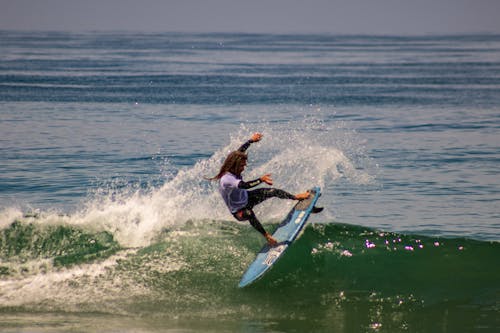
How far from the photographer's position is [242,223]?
716 inches

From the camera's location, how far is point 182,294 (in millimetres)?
14188

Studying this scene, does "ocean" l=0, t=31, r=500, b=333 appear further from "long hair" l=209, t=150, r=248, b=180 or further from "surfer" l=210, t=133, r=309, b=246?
"long hair" l=209, t=150, r=248, b=180

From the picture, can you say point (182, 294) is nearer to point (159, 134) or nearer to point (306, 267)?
point (306, 267)

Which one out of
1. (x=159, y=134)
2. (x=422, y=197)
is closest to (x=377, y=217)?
(x=422, y=197)

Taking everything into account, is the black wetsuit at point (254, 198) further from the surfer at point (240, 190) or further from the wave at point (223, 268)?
the wave at point (223, 268)

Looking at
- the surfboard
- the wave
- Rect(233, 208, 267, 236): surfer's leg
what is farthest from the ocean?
Rect(233, 208, 267, 236): surfer's leg

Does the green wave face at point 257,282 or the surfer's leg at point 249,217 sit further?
the surfer's leg at point 249,217

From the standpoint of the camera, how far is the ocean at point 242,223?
13.7 m

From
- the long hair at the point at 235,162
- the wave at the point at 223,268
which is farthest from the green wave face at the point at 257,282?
the long hair at the point at 235,162

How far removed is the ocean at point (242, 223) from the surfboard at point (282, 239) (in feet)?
0.91

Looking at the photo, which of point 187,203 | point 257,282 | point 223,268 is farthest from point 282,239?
point 187,203

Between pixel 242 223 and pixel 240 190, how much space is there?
13.1 ft

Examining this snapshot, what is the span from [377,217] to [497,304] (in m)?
6.27

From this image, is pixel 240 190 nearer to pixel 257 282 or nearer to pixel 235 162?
pixel 235 162
